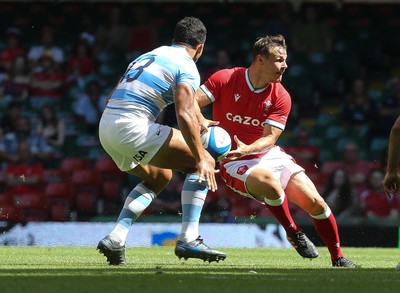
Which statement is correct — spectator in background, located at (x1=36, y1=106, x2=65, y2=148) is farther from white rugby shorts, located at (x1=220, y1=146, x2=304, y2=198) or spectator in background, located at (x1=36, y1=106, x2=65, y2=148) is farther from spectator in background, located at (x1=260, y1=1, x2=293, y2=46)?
white rugby shorts, located at (x1=220, y1=146, x2=304, y2=198)

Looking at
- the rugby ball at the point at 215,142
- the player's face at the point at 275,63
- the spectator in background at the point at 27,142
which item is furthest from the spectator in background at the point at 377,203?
the rugby ball at the point at 215,142

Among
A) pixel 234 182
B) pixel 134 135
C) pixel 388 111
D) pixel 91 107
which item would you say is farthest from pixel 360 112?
pixel 134 135

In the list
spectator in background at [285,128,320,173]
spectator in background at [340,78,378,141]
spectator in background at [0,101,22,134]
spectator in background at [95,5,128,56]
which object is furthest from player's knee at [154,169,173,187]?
spectator in background at [95,5,128,56]

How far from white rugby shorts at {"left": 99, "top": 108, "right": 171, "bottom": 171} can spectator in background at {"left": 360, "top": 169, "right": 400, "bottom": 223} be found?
6.86 meters

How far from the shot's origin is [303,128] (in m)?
16.8

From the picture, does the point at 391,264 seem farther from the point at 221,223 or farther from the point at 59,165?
the point at 59,165

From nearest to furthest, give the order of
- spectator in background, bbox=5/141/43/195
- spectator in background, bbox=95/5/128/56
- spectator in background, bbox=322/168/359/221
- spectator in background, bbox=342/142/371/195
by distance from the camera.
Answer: spectator in background, bbox=322/168/359/221
spectator in background, bbox=5/141/43/195
spectator in background, bbox=342/142/371/195
spectator in background, bbox=95/5/128/56

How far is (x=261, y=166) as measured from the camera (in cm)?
871

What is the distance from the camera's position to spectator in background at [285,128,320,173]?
15.2m

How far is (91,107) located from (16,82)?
5.12ft

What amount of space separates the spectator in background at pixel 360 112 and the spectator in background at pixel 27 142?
16.1 ft

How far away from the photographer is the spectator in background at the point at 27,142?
15383 mm

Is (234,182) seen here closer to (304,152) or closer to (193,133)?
(193,133)

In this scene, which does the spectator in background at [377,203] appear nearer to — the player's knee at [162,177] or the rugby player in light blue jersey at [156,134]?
the player's knee at [162,177]
